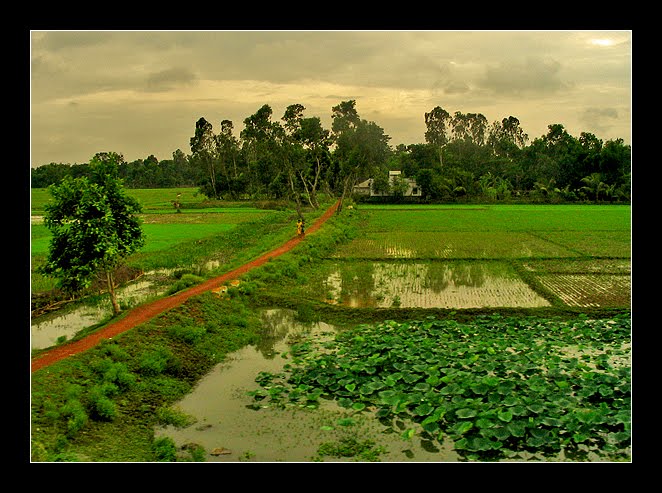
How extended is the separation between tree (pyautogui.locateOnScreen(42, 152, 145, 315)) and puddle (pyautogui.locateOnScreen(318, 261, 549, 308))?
5352mm

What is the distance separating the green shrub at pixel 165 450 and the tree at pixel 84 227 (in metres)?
4.78

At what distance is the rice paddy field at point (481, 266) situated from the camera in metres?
13.7

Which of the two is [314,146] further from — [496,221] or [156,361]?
[156,361]

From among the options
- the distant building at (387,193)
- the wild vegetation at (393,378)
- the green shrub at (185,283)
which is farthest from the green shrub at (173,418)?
the distant building at (387,193)

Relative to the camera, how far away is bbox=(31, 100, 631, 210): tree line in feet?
106

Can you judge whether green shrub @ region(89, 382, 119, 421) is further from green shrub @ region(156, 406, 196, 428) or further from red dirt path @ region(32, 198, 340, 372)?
red dirt path @ region(32, 198, 340, 372)

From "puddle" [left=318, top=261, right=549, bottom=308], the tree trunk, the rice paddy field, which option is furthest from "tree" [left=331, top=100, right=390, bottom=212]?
the tree trunk

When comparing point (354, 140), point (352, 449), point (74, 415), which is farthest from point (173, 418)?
point (354, 140)

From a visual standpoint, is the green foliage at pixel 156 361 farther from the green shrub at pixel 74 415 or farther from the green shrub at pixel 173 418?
the green shrub at pixel 74 415

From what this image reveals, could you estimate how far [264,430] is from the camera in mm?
6930

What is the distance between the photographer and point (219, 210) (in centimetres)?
4312

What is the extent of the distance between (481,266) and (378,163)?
2612 cm
